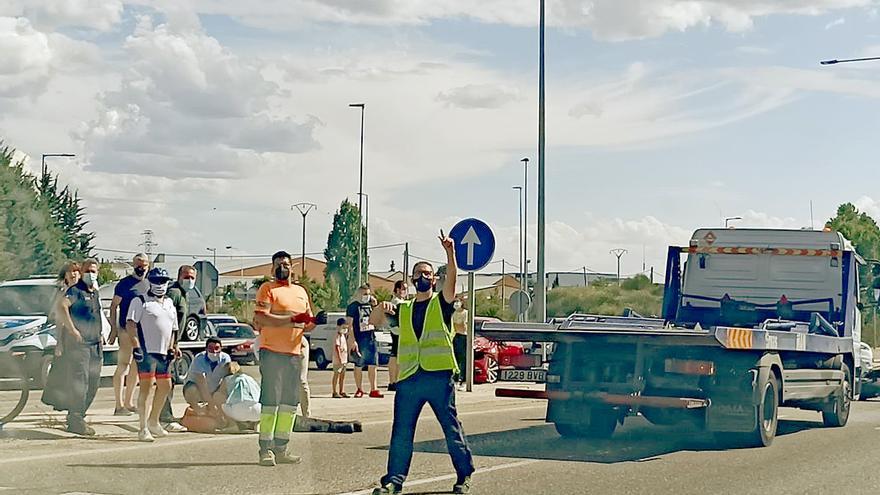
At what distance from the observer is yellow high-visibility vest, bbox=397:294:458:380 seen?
33.6ft

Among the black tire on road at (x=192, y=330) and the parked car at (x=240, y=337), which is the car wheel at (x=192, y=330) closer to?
the black tire on road at (x=192, y=330)

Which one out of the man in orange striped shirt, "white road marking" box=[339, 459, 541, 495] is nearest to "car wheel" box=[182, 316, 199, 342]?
the man in orange striped shirt

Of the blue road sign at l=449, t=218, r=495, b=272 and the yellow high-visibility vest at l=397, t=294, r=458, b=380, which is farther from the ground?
the blue road sign at l=449, t=218, r=495, b=272

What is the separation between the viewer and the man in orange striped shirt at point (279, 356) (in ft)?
38.2

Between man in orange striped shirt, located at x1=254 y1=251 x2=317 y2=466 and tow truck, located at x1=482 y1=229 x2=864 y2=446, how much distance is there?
379 centimetres

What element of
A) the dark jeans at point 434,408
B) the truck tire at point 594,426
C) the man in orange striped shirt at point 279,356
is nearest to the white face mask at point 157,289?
the man in orange striped shirt at point 279,356

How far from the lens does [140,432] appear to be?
44.4 feet

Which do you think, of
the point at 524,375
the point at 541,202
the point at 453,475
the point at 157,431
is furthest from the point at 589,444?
A: the point at 541,202

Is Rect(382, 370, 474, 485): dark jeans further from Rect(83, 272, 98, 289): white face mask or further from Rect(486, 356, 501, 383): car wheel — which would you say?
Rect(486, 356, 501, 383): car wheel

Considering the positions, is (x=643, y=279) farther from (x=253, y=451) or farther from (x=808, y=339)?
(x=253, y=451)

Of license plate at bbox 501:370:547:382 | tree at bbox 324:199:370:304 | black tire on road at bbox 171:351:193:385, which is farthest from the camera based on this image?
tree at bbox 324:199:370:304

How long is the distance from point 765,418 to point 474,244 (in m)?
5.51

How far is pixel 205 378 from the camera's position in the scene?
1487 cm

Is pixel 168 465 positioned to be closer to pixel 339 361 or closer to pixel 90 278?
pixel 90 278
